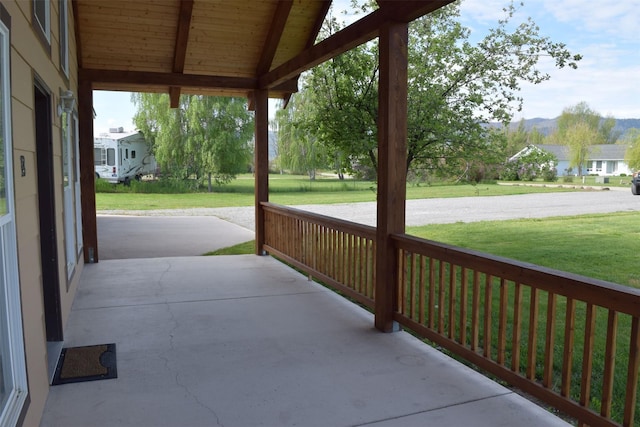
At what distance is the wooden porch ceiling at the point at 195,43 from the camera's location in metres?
5.70

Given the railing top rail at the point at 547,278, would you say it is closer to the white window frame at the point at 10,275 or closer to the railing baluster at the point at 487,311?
the railing baluster at the point at 487,311

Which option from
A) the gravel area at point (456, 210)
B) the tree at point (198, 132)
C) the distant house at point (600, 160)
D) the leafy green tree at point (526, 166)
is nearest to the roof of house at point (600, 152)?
the distant house at point (600, 160)

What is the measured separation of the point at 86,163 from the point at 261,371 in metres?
4.62

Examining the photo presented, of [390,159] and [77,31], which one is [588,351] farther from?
[77,31]

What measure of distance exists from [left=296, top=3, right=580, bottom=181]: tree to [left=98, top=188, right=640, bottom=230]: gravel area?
5.05m

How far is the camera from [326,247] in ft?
17.7

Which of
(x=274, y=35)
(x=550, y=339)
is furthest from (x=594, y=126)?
(x=550, y=339)

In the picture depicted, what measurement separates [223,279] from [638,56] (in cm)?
604

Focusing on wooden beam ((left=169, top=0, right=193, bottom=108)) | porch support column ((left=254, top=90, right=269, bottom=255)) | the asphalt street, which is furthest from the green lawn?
wooden beam ((left=169, top=0, right=193, bottom=108))

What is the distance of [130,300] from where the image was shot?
4965mm

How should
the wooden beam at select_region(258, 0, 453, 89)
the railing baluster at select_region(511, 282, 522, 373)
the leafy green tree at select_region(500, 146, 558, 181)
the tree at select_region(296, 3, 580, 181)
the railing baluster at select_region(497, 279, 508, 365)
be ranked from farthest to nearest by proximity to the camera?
the leafy green tree at select_region(500, 146, 558, 181)
the tree at select_region(296, 3, 580, 181)
the wooden beam at select_region(258, 0, 453, 89)
the railing baluster at select_region(497, 279, 508, 365)
the railing baluster at select_region(511, 282, 522, 373)

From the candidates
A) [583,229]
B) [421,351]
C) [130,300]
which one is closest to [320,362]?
[421,351]

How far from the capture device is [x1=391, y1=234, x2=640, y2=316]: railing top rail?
7.14ft

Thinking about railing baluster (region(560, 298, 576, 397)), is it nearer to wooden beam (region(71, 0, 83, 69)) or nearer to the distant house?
wooden beam (region(71, 0, 83, 69))
